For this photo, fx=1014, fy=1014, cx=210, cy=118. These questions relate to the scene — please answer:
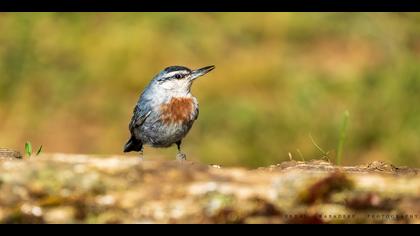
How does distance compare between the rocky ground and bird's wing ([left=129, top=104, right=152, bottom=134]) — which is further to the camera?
bird's wing ([left=129, top=104, right=152, bottom=134])

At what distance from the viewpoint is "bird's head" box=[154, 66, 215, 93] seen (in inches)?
324

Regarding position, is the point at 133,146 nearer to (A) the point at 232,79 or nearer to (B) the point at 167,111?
(B) the point at 167,111

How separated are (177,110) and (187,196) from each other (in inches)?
137

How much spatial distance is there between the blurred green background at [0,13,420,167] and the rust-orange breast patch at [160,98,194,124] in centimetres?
264

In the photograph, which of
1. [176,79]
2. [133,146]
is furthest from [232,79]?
[176,79]

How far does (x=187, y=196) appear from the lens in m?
4.49

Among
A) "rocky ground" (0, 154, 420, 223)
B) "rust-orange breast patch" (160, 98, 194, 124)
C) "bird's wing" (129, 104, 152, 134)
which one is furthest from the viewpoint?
"bird's wing" (129, 104, 152, 134)

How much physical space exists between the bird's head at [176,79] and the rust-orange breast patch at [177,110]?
0.64 feet

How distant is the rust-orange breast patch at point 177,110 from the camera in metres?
7.91

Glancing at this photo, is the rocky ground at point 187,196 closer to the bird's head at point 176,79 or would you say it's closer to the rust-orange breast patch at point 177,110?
the rust-orange breast patch at point 177,110

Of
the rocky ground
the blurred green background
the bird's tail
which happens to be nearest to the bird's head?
the bird's tail

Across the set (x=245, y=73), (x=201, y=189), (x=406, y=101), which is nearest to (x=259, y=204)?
(x=201, y=189)

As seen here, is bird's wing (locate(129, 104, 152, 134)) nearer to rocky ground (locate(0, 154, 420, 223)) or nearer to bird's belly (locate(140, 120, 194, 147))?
bird's belly (locate(140, 120, 194, 147))

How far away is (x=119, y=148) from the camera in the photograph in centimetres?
1179
